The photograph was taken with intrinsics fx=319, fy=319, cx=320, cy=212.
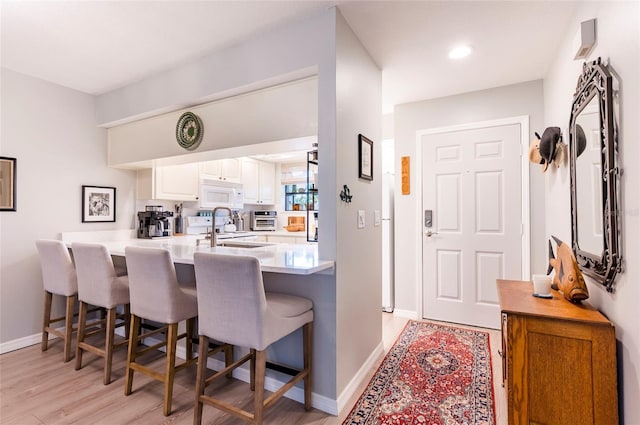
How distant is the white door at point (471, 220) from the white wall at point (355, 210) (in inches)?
41.1

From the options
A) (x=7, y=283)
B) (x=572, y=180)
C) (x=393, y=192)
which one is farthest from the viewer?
(x=393, y=192)

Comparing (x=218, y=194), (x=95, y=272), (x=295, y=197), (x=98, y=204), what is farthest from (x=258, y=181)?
(x=95, y=272)

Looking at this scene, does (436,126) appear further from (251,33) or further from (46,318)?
(46,318)

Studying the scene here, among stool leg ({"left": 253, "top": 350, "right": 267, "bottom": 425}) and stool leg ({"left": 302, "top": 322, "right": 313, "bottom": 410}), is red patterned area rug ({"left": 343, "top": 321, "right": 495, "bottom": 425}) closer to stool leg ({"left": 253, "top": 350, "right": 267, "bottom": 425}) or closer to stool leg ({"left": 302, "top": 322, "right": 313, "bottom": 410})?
stool leg ({"left": 302, "top": 322, "right": 313, "bottom": 410})

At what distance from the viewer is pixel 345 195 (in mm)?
2029

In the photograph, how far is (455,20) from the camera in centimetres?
204

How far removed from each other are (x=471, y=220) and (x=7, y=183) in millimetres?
4270

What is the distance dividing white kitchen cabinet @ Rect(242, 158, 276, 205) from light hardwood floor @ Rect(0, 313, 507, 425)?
2974 millimetres

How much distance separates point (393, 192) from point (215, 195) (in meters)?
2.39

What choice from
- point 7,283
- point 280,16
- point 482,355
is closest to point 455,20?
point 280,16

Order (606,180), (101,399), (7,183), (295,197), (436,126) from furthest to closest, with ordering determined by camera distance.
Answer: (295,197)
(436,126)
(7,183)
(101,399)
(606,180)

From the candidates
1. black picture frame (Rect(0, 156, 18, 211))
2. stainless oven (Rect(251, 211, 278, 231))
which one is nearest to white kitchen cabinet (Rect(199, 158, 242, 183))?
stainless oven (Rect(251, 211, 278, 231))

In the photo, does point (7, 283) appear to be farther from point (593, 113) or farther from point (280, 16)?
point (593, 113)

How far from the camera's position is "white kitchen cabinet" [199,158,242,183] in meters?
A: 4.24
